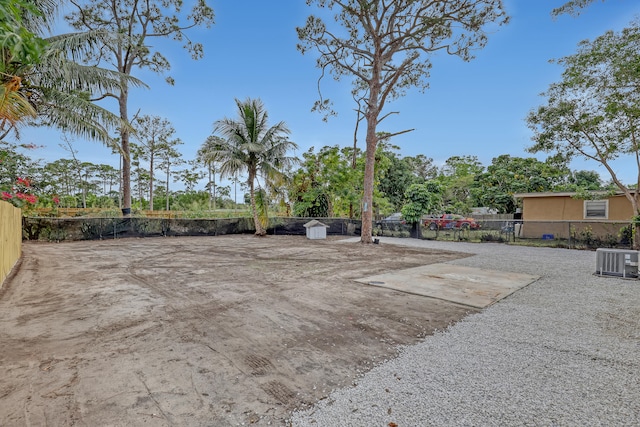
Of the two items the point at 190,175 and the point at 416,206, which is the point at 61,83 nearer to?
the point at 416,206

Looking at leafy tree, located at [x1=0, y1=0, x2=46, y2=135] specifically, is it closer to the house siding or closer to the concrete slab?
the concrete slab

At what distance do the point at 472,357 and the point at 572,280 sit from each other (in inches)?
181

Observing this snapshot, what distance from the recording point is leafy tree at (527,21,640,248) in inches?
318

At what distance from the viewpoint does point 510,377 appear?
214 centimetres

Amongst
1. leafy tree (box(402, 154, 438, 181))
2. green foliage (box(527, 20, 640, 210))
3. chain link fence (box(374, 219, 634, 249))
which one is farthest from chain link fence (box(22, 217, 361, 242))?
leafy tree (box(402, 154, 438, 181))

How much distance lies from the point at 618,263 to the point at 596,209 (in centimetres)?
956

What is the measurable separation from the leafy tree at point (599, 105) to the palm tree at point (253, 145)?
10.6 metres

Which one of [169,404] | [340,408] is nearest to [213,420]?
[169,404]

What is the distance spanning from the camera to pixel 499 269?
654cm

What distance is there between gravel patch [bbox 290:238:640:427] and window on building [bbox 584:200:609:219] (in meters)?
12.2

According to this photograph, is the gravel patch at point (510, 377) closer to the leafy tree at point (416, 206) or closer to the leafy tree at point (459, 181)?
the leafy tree at point (416, 206)

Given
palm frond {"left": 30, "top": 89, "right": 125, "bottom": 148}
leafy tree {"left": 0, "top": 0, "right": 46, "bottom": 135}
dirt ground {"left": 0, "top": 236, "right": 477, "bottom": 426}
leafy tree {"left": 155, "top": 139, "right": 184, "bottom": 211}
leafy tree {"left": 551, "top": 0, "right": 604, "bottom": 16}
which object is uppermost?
leafy tree {"left": 155, "top": 139, "right": 184, "bottom": 211}

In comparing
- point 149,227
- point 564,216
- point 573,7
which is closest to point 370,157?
point 573,7

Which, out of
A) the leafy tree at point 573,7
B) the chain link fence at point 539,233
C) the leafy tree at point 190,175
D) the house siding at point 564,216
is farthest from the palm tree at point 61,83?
the leafy tree at point 190,175
